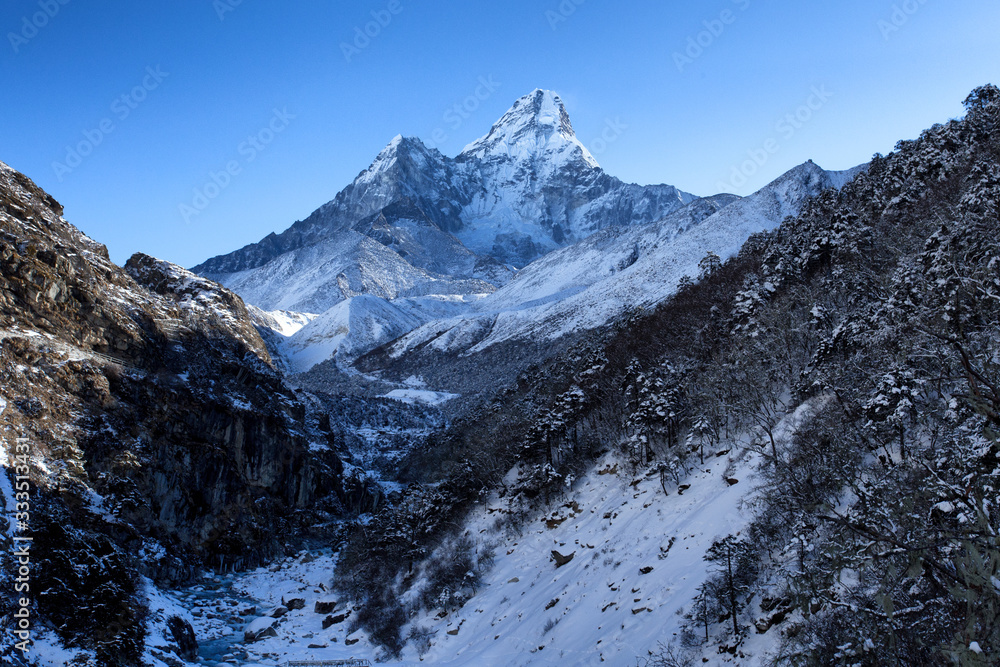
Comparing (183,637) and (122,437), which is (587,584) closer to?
(183,637)

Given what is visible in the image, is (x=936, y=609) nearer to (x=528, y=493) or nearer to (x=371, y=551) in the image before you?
(x=528, y=493)

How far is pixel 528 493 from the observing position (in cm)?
3497

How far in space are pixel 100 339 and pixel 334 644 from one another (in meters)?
27.0

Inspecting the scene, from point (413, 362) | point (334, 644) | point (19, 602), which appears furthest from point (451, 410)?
point (19, 602)

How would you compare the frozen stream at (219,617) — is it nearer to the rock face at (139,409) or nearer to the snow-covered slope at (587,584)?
the snow-covered slope at (587,584)

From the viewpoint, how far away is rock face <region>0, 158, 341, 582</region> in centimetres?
3203

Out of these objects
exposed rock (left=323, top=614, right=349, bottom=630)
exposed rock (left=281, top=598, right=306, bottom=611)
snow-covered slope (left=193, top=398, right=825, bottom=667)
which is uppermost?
exposed rock (left=281, top=598, right=306, bottom=611)

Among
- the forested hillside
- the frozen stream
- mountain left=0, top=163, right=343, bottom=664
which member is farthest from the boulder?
mountain left=0, top=163, right=343, bottom=664

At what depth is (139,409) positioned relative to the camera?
3969 cm

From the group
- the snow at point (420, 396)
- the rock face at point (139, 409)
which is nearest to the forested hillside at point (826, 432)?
the rock face at point (139, 409)

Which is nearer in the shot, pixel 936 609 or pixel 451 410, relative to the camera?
pixel 936 609

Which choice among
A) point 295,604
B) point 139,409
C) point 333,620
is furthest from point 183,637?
point 139,409

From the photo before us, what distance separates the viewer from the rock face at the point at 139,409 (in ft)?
105

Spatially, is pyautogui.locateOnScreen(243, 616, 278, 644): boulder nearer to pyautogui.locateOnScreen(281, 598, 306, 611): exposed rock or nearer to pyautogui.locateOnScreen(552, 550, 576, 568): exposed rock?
pyautogui.locateOnScreen(281, 598, 306, 611): exposed rock
